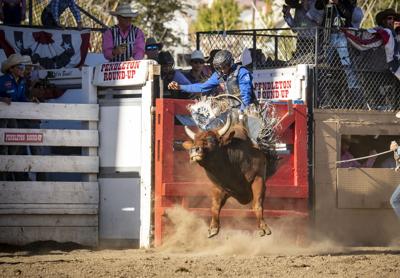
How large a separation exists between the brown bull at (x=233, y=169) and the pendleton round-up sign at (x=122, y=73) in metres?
1.32

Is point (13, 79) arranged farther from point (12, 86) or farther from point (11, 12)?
point (11, 12)

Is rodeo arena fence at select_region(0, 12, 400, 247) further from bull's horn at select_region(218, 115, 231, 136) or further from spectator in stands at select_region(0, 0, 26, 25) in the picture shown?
spectator in stands at select_region(0, 0, 26, 25)

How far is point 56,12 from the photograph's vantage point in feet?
48.8

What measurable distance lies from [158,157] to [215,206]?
1155 mm

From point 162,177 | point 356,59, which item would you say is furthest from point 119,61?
point 356,59

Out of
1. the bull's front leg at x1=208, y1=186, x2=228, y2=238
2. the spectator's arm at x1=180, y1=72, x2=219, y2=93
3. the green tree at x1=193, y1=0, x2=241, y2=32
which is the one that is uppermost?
the green tree at x1=193, y1=0, x2=241, y2=32

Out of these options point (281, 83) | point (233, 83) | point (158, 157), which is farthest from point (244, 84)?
point (281, 83)

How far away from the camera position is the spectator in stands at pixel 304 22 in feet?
44.7

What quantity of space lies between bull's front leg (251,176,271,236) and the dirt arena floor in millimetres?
325

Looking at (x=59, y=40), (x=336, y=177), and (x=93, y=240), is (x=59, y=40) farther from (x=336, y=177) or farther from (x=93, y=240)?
(x=336, y=177)

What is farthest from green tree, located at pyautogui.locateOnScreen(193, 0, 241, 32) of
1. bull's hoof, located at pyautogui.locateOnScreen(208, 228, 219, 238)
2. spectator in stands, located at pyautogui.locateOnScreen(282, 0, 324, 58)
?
bull's hoof, located at pyautogui.locateOnScreen(208, 228, 219, 238)

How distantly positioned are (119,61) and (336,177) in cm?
327

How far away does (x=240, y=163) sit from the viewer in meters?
11.5

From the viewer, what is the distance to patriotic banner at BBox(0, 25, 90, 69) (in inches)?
562
